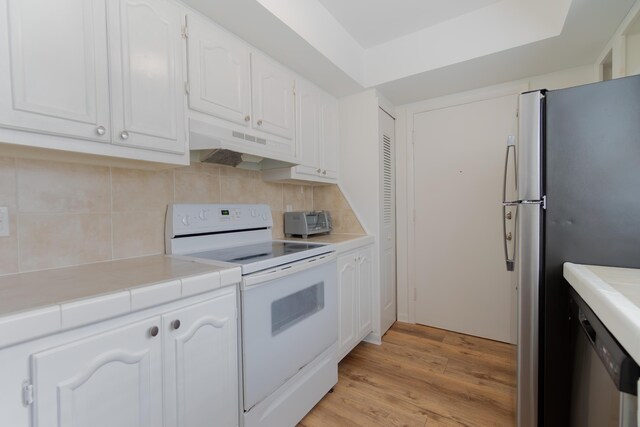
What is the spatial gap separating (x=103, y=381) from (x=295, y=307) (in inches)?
33.6

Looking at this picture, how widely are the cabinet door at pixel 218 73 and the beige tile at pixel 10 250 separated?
0.85 m

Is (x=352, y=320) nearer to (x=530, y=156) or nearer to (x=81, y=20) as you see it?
(x=530, y=156)

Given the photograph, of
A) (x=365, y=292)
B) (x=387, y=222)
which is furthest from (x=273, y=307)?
(x=387, y=222)

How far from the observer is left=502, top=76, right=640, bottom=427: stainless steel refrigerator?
3.41 ft

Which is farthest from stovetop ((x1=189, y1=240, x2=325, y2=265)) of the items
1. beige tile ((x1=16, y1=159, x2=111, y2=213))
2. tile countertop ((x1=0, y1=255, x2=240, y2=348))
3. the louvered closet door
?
the louvered closet door

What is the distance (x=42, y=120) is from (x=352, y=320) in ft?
6.61

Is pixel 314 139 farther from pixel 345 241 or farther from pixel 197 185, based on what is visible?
pixel 197 185

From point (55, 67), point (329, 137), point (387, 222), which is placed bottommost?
point (387, 222)

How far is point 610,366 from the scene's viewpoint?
2.26 ft

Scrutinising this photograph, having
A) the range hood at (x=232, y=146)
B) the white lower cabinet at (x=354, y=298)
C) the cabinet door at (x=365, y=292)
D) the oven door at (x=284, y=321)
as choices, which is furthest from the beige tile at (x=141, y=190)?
the cabinet door at (x=365, y=292)

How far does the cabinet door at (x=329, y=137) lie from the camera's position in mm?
2438

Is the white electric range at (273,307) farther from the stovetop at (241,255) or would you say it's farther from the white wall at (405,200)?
the white wall at (405,200)

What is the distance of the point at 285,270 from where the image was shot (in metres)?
1.40

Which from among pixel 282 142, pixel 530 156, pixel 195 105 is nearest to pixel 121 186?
pixel 195 105
